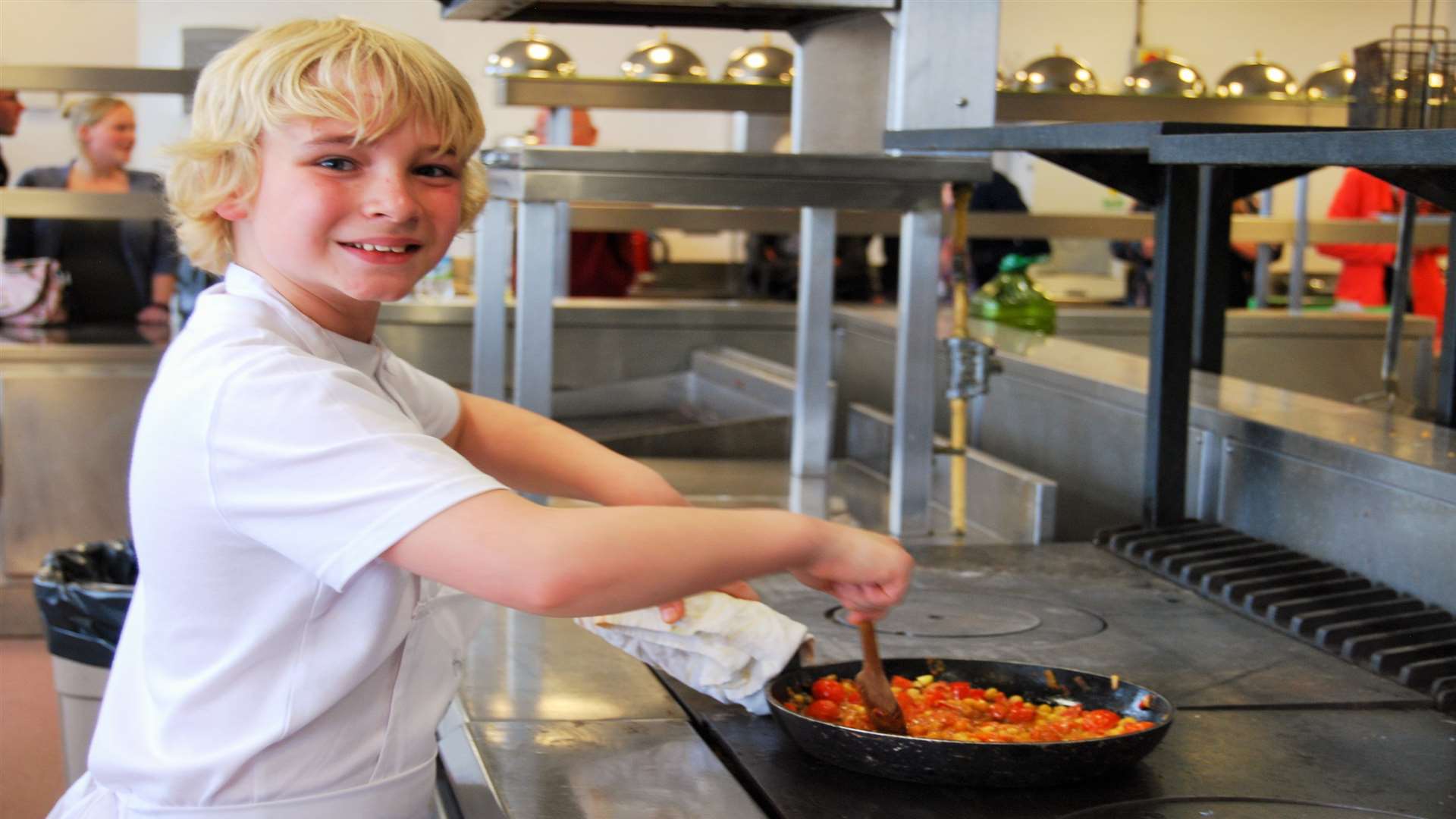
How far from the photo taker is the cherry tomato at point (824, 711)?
1372mm

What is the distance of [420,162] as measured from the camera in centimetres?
120

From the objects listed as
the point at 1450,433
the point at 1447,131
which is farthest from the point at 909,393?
the point at 1447,131

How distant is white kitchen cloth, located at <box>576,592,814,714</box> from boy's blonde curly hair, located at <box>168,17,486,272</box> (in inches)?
20.0

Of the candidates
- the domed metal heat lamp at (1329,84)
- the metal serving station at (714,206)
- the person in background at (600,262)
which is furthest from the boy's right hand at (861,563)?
the person in background at (600,262)

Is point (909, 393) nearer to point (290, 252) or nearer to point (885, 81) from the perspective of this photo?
point (885, 81)

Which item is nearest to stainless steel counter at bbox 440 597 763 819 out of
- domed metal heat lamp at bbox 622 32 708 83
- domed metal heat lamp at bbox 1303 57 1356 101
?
domed metal heat lamp at bbox 622 32 708 83

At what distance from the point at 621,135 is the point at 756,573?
8.80 metres

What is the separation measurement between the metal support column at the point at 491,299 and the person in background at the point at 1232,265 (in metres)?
4.54

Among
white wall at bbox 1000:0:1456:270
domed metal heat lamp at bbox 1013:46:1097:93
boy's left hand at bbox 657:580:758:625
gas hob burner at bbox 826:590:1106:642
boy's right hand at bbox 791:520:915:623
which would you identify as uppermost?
white wall at bbox 1000:0:1456:270

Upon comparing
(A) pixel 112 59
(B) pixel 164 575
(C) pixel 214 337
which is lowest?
(B) pixel 164 575

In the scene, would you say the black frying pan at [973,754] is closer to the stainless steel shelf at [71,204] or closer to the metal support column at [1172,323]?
the metal support column at [1172,323]

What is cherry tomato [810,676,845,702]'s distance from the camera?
1.41 m

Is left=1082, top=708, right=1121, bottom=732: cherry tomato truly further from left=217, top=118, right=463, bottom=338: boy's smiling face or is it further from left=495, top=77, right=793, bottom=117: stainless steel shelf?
left=495, top=77, right=793, bottom=117: stainless steel shelf

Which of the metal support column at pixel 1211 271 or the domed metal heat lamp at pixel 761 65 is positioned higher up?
the domed metal heat lamp at pixel 761 65
